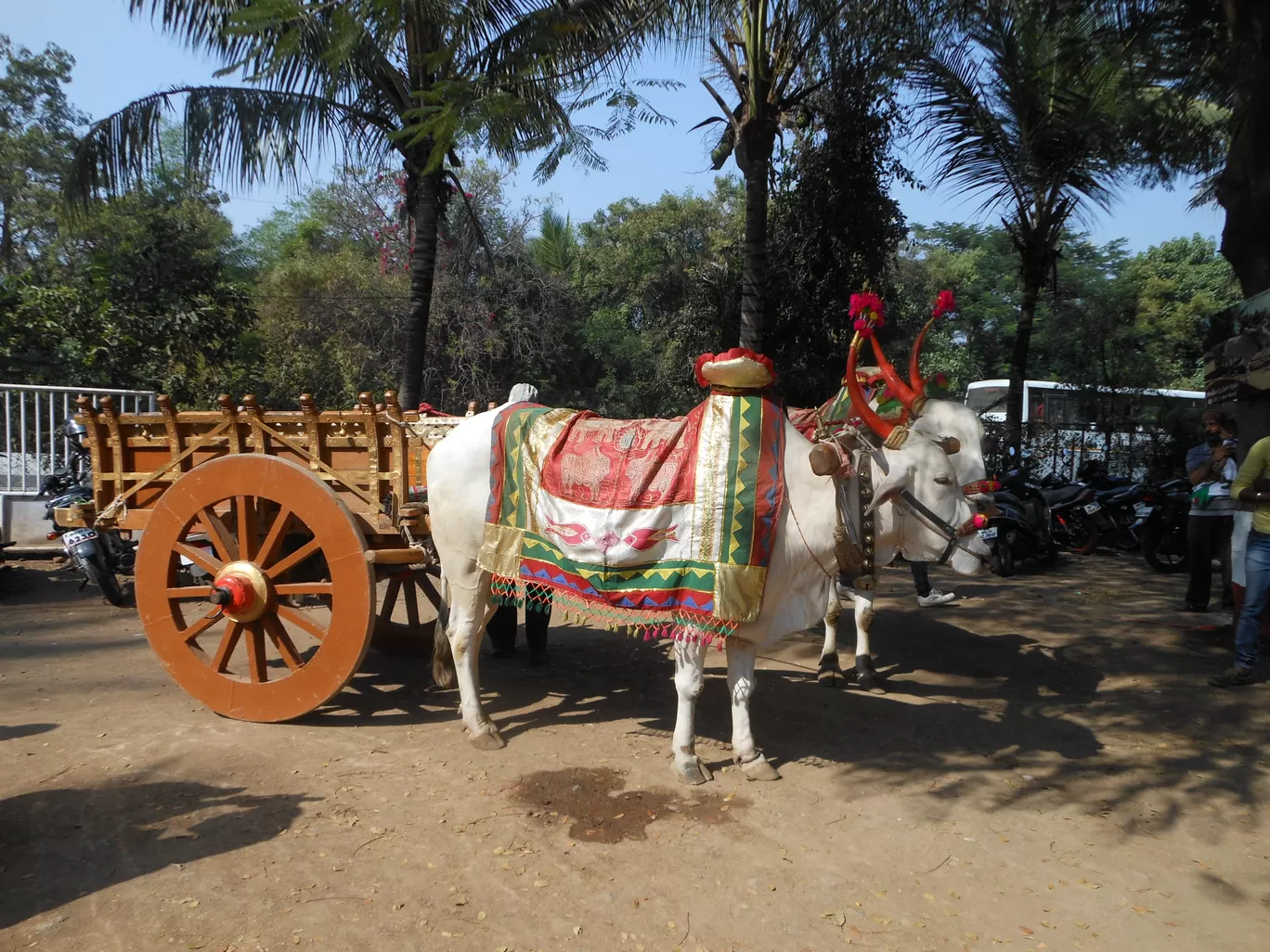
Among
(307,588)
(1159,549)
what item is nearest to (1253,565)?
(1159,549)

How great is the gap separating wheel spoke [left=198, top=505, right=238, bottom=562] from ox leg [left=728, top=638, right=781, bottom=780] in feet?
8.98

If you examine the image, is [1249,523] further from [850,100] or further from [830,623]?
[850,100]

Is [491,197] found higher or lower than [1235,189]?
higher

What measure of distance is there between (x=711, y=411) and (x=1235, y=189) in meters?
4.90

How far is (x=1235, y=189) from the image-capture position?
634cm

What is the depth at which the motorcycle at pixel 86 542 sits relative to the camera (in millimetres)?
7590

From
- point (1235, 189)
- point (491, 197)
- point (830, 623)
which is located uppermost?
point (491, 197)

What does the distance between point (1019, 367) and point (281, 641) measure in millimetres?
10745

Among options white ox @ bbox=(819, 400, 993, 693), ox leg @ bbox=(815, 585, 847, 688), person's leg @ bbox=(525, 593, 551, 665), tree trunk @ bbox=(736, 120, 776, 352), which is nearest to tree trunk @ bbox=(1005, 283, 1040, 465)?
tree trunk @ bbox=(736, 120, 776, 352)

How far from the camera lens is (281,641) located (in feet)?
15.3

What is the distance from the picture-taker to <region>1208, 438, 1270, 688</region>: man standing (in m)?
5.41

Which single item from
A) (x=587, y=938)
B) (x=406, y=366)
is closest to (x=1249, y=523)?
(x=587, y=938)

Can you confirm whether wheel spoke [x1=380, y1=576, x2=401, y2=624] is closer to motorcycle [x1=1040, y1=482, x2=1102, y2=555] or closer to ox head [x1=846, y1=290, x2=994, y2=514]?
ox head [x1=846, y1=290, x2=994, y2=514]

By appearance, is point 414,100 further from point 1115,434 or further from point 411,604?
point 1115,434
